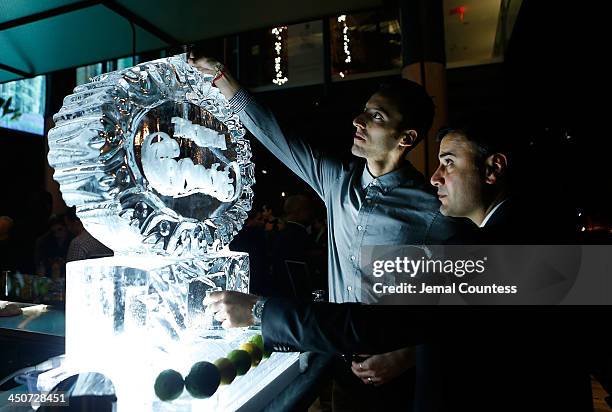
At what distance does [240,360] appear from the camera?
92 cm

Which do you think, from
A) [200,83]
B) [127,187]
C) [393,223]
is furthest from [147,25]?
[393,223]

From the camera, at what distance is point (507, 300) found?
727 mm

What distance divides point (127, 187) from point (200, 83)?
39 centimetres

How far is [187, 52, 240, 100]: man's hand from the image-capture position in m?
1.20

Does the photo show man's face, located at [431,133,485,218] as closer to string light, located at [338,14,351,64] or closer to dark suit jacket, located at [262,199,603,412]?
dark suit jacket, located at [262,199,603,412]

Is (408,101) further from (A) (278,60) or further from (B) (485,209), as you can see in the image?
(A) (278,60)

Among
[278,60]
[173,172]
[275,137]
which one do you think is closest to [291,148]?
[275,137]

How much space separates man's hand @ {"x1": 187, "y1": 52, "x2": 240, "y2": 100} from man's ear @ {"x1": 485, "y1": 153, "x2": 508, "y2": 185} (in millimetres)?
735

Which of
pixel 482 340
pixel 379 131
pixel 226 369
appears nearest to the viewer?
pixel 482 340

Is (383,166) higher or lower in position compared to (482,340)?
higher

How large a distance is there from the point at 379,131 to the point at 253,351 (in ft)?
2.42

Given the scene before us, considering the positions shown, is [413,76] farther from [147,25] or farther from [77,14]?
[77,14]

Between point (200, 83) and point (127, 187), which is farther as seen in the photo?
point (200, 83)

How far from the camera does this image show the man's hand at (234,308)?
87 centimetres
